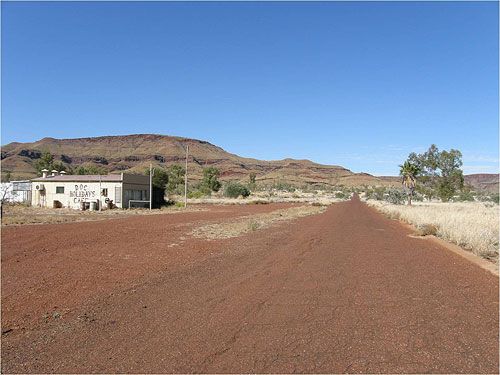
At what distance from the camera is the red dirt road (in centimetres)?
584

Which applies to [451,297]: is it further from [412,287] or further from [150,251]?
[150,251]

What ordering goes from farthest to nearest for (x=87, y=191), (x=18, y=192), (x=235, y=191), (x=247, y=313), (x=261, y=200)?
1. (x=235, y=191)
2. (x=261, y=200)
3. (x=18, y=192)
4. (x=87, y=191)
5. (x=247, y=313)

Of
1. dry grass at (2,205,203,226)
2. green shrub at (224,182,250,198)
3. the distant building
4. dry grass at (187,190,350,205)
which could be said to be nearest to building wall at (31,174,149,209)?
the distant building

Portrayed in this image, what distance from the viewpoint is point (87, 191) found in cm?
5206

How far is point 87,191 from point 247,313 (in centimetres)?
4773

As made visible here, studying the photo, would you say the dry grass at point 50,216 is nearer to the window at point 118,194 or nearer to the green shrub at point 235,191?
the window at point 118,194

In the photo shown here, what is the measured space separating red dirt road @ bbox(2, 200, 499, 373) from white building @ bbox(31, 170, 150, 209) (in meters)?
36.7

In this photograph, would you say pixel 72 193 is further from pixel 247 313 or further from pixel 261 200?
pixel 247 313

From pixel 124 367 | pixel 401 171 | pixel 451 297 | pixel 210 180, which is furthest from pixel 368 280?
pixel 210 180

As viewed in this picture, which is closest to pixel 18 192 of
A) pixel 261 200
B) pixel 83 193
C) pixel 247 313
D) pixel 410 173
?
pixel 83 193

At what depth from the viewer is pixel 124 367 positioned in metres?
5.57

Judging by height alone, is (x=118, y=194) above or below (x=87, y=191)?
below

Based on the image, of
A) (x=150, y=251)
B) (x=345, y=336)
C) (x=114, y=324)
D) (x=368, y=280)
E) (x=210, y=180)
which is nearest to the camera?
(x=345, y=336)

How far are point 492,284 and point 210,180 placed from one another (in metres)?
93.5
